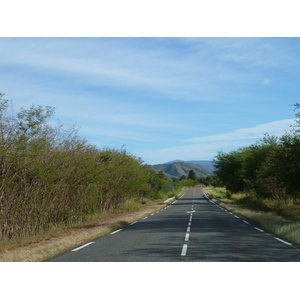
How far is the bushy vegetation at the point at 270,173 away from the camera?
19.4m

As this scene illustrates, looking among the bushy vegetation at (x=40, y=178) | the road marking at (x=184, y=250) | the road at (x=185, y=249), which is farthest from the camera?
the bushy vegetation at (x=40, y=178)

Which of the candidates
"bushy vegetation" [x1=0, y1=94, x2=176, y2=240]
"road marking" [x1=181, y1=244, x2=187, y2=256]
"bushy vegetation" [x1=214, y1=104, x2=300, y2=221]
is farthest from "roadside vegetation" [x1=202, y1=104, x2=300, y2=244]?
"bushy vegetation" [x1=0, y1=94, x2=176, y2=240]

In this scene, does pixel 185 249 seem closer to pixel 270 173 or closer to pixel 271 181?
pixel 270 173

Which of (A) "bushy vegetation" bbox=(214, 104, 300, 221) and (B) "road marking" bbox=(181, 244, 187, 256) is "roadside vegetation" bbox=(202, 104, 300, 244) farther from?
(B) "road marking" bbox=(181, 244, 187, 256)

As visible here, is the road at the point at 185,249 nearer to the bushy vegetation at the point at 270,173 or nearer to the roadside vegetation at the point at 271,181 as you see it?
the roadside vegetation at the point at 271,181

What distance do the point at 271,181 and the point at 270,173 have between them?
7.30m

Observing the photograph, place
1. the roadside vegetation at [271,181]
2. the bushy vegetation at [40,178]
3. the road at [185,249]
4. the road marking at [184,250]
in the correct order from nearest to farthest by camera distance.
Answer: the road at [185,249] → the road marking at [184,250] → the bushy vegetation at [40,178] → the roadside vegetation at [271,181]

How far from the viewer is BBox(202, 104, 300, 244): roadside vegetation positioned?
61.3ft

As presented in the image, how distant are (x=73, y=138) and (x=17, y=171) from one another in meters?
5.33

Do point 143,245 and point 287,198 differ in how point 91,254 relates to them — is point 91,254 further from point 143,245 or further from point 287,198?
point 287,198

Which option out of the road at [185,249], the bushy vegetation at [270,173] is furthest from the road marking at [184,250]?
the bushy vegetation at [270,173]

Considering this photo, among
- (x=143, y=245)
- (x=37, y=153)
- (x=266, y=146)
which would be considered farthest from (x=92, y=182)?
(x=266, y=146)

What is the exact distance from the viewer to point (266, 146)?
36.0 metres

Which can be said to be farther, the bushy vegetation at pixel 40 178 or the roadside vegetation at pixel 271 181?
the roadside vegetation at pixel 271 181
